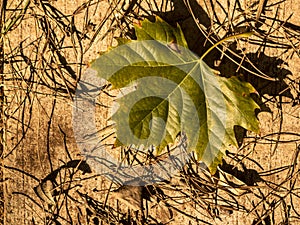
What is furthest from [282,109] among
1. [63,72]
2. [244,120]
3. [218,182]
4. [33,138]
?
[33,138]

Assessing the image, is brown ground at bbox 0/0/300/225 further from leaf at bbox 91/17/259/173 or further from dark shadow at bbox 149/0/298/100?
leaf at bbox 91/17/259/173

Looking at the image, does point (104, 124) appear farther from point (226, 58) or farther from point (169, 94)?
point (226, 58)

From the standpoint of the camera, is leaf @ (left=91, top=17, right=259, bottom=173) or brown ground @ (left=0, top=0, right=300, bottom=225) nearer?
leaf @ (left=91, top=17, right=259, bottom=173)

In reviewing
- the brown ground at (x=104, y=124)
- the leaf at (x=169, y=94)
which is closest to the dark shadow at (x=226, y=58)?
the brown ground at (x=104, y=124)

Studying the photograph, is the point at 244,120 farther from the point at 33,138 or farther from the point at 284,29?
the point at 33,138

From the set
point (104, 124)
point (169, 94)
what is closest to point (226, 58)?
point (169, 94)

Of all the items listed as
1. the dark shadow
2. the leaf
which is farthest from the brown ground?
the leaf
